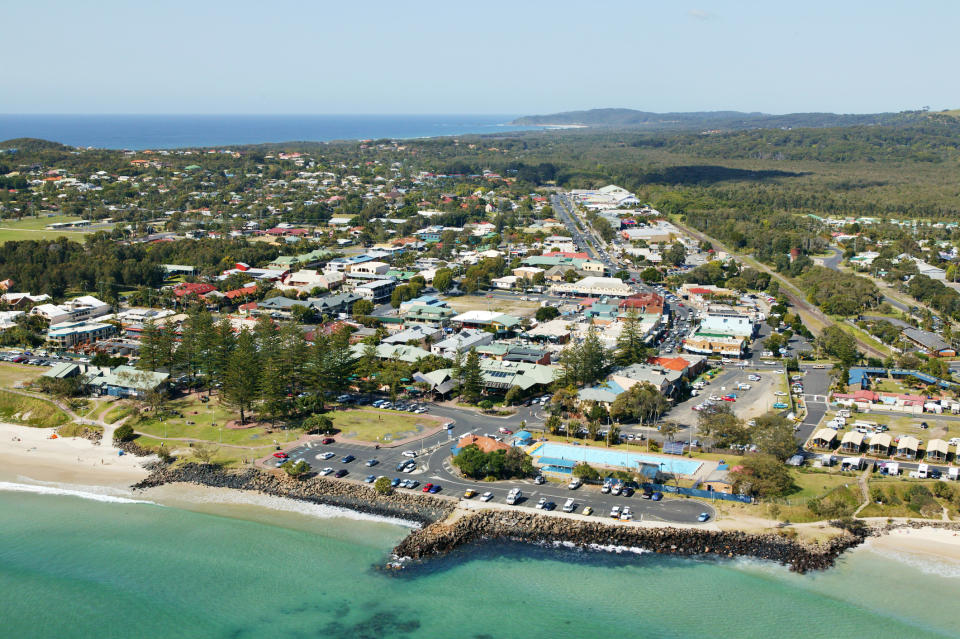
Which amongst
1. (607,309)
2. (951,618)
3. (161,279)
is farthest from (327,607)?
(161,279)

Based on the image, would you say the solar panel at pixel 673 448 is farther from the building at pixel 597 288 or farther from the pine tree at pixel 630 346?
the building at pixel 597 288

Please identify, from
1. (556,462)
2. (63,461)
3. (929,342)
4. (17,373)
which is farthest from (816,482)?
(17,373)

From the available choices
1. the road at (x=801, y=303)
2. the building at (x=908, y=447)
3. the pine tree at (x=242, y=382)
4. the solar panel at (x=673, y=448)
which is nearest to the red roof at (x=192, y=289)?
the pine tree at (x=242, y=382)

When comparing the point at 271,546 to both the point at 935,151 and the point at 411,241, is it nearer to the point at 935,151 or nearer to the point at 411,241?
the point at 411,241

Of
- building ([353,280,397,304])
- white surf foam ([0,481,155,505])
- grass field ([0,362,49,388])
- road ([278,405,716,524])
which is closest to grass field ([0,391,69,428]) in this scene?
grass field ([0,362,49,388])

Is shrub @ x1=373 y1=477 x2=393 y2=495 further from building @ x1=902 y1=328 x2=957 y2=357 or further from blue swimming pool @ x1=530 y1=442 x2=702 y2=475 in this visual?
building @ x1=902 y1=328 x2=957 y2=357
